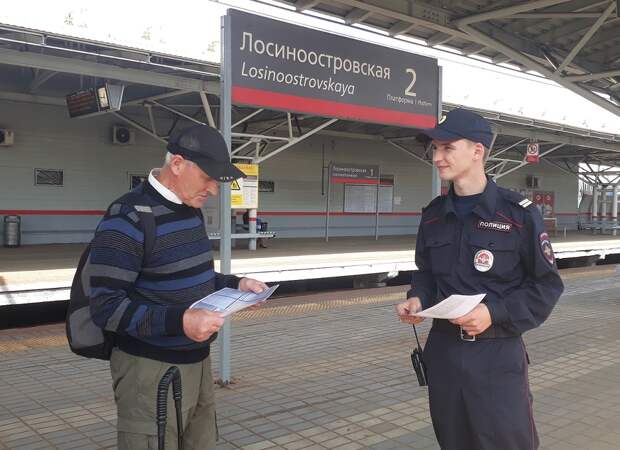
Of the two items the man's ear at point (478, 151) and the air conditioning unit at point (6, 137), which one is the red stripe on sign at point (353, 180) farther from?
the man's ear at point (478, 151)

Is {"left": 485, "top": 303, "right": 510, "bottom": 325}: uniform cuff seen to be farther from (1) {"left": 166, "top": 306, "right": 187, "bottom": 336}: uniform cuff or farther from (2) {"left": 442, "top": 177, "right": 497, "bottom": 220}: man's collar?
(1) {"left": 166, "top": 306, "right": 187, "bottom": 336}: uniform cuff

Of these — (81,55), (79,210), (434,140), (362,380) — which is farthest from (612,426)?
(79,210)

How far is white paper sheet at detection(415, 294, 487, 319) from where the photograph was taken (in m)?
2.09

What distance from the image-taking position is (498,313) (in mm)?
2176

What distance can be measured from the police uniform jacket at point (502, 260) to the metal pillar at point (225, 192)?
252cm

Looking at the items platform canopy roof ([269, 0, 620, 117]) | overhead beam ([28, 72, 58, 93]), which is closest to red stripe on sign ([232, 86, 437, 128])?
platform canopy roof ([269, 0, 620, 117])

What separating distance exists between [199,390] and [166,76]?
26.2 ft

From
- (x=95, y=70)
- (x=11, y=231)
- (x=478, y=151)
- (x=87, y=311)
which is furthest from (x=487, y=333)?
(x=11, y=231)

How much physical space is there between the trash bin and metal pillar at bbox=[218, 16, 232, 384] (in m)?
8.67

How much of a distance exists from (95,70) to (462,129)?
7.53 m

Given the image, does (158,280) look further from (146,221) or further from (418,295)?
(418,295)

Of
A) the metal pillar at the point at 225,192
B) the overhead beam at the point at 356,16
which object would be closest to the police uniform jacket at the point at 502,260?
the metal pillar at the point at 225,192

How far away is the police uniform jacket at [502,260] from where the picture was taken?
2213mm

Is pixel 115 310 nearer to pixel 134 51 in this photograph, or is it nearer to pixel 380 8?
pixel 380 8
